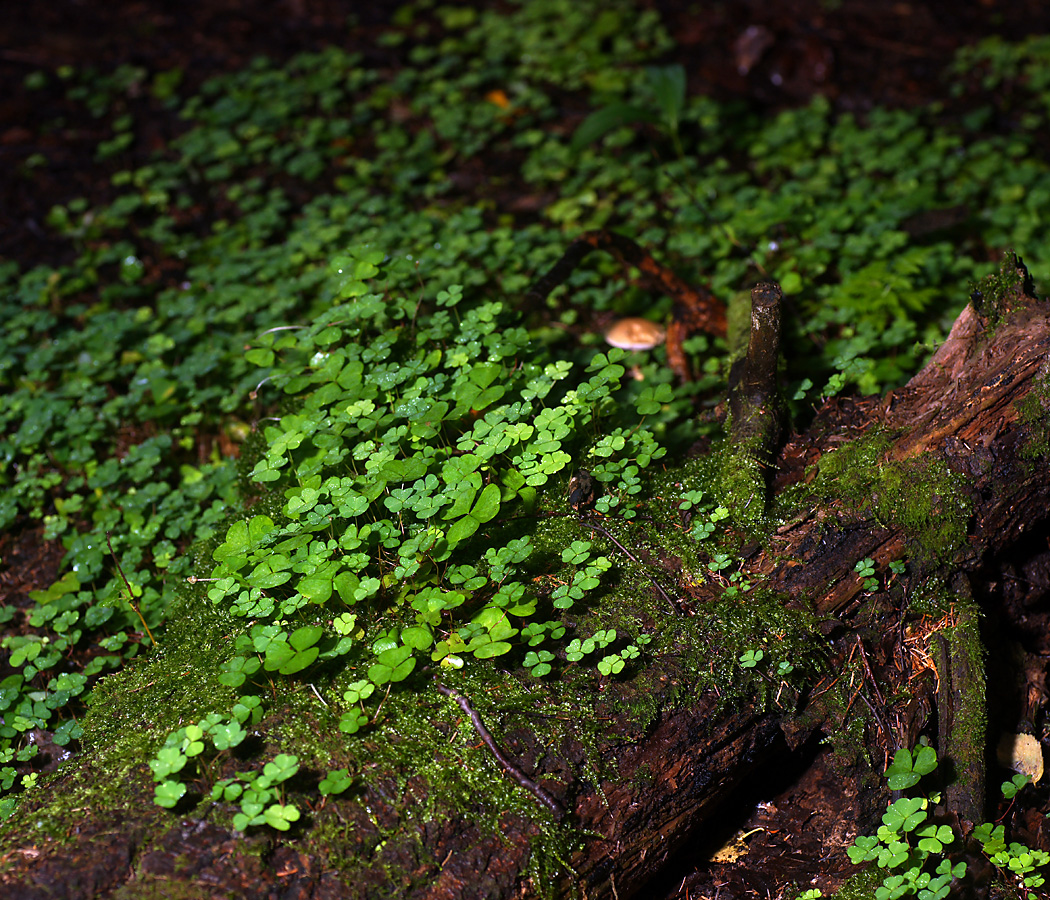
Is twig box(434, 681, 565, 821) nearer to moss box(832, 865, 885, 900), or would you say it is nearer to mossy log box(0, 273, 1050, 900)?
mossy log box(0, 273, 1050, 900)

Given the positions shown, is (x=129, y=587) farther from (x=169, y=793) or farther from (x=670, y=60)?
(x=670, y=60)

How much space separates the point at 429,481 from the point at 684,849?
147 centimetres

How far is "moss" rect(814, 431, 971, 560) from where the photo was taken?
8.77 ft

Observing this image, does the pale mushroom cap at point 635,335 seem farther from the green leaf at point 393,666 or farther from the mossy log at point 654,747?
the green leaf at point 393,666

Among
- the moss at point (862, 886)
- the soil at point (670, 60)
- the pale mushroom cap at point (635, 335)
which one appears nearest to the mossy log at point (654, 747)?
the moss at point (862, 886)

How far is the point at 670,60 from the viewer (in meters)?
6.98

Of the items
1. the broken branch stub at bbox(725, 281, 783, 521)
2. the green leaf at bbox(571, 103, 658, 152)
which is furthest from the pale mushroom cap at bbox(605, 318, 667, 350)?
the green leaf at bbox(571, 103, 658, 152)

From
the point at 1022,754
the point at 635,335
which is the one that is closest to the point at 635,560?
the point at 1022,754

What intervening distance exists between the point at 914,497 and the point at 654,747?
1.23 meters

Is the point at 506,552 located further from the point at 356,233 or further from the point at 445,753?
the point at 356,233

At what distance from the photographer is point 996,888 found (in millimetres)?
2416

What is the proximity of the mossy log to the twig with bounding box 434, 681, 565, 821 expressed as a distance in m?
0.02

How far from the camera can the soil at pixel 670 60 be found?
121 inches

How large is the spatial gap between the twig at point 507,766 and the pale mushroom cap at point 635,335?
2506mm
